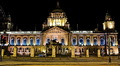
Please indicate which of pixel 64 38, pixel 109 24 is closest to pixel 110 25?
pixel 109 24

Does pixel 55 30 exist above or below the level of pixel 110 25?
below

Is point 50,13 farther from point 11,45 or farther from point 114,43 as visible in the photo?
point 114,43

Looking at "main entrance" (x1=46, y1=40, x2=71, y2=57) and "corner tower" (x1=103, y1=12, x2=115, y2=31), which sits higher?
"corner tower" (x1=103, y1=12, x2=115, y2=31)

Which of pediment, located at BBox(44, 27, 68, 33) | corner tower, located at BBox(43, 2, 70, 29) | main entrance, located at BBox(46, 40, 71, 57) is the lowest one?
main entrance, located at BBox(46, 40, 71, 57)

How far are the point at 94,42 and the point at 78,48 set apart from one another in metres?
9.25

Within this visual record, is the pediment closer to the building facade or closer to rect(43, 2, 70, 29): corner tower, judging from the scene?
the building facade

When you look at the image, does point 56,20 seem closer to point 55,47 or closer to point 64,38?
point 64,38

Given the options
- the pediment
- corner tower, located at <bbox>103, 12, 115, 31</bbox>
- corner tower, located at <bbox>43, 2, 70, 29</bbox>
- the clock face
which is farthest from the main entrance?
the clock face

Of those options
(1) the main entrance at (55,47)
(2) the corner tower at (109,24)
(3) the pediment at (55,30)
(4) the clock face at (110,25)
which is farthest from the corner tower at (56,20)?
(1) the main entrance at (55,47)

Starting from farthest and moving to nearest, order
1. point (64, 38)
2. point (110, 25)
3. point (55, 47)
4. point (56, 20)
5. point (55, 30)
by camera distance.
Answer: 1. point (56, 20)
2. point (64, 38)
3. point (55, 30)
4. point (110, 25)
5. point (55, 47)

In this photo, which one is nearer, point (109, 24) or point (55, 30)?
point (109, 24)

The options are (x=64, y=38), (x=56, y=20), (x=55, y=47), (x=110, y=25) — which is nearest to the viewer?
(x=55, y=47)

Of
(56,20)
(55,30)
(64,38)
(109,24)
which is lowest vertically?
(64,38)

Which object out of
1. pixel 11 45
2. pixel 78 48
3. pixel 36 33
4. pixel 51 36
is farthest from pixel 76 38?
pixel 11 45
